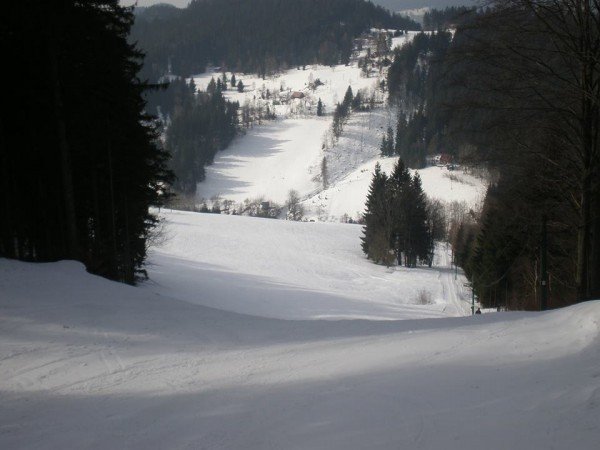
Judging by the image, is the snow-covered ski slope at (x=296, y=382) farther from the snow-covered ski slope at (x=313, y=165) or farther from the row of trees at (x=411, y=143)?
the row of trees at (x=411, y=143)

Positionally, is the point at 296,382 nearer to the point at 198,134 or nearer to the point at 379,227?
the point at 379,227

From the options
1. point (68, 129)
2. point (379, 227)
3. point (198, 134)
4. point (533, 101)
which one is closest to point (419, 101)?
point (198, 134)

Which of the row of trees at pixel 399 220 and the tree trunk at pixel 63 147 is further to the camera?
the row of trees at pixel 399 220

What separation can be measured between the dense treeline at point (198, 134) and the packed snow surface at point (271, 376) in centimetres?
13290

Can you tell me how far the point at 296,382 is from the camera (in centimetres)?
541

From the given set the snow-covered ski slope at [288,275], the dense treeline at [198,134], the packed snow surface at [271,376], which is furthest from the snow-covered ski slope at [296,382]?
the dense treeline at [198,134]

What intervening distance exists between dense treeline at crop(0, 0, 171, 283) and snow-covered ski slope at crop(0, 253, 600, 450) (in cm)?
668

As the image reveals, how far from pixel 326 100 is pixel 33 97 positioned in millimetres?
188822

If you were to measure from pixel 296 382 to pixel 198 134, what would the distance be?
555ft

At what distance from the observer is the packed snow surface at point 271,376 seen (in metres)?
3.91

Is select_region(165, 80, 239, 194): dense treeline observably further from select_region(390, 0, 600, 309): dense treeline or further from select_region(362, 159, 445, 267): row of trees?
select_region(390, 0, 600, 309): dense treeline

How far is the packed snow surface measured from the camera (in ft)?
12.8

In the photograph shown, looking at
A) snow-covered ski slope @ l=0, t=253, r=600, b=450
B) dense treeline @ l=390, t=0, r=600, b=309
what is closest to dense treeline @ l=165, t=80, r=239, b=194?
snow-covered ski slope @ l=0, t=253, r=600, b=450

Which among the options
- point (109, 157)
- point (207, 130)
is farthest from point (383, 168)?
point (109, 157)
